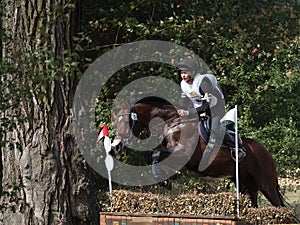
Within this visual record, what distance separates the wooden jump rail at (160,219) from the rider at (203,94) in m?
1.80

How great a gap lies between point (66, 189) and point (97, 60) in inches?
169

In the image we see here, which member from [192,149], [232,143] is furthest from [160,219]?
[232,143]

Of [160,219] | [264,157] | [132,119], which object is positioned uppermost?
[132,119]

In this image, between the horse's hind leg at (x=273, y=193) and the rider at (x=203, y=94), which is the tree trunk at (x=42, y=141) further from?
the horse's hind leg at (x=273, y=193)

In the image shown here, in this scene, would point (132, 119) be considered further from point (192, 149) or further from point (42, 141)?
point (42, 141)

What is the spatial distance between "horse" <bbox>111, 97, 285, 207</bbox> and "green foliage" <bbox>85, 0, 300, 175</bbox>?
8.26 ft

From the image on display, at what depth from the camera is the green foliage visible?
502 inches

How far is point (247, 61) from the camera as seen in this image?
13.4 metres

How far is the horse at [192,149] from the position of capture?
31.2 ft

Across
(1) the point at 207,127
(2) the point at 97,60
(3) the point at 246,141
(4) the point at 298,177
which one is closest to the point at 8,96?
(1) the point at 207,127

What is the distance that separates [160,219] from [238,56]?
18.0 feet

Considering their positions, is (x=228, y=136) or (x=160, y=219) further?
(x=228, y=136)

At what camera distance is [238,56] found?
12992mm

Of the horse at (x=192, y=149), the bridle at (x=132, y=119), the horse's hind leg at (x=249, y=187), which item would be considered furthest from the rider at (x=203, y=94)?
the horse's hind leg at (x=249, y=187)
